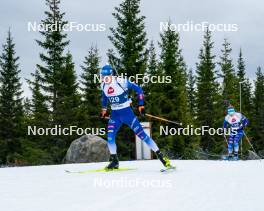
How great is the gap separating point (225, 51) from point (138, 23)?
22384mm

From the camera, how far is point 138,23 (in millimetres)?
33688

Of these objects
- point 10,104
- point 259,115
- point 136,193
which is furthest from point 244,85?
point 136,193

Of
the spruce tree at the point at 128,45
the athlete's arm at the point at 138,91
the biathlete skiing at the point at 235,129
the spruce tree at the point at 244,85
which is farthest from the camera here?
the spruce tree at the point at 244,85

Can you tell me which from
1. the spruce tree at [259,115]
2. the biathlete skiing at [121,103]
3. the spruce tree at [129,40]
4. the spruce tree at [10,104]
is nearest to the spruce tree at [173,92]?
the spruce tree at [129,40]

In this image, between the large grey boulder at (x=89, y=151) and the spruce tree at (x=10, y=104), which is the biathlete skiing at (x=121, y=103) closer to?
the large grey boulder at (x=89, y=151)

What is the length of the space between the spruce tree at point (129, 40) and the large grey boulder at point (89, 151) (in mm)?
17410

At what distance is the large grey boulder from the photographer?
47.8 ft

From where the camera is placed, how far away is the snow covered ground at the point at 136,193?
14.8ft

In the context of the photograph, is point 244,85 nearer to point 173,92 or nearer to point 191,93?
Result: point 191,93

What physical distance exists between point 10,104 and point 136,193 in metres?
35.0

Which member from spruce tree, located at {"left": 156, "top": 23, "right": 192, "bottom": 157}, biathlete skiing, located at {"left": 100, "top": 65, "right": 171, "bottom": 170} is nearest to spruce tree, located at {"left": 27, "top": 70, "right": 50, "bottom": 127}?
spruce tree, located at {"left": 156, "top": 23, "right": 192, "bottom": 157}

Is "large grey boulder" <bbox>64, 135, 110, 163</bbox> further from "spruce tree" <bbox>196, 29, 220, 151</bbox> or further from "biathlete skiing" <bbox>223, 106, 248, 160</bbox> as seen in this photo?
"spruce tree" <bbox>196, 29, 220, 151</bbox>

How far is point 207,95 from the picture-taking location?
158 feet

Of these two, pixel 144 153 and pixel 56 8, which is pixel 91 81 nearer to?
pixel 56 8
